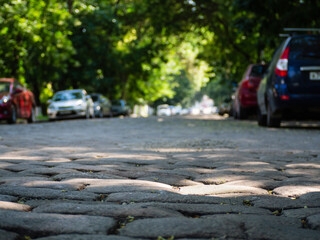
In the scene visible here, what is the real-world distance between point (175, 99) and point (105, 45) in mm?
49417

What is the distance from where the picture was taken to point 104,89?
38.5m

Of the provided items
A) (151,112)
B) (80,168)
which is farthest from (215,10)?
(151,112)

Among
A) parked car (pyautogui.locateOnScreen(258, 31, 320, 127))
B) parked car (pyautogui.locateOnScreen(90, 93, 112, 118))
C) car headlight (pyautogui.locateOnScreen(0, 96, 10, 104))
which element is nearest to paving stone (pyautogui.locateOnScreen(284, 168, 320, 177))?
parked car (pyautogui.locateOnScreen(258, 31, 320, 127))

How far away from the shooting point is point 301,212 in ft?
9.16

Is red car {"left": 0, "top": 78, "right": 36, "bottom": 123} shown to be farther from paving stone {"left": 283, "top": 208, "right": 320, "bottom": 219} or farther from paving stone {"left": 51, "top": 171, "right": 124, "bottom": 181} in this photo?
paving stone {"left": 283, "top": 208, "right": 320, "bottom": 219}

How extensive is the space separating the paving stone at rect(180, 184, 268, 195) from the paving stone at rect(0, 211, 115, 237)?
106cm

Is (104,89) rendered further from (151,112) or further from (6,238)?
(151,112)

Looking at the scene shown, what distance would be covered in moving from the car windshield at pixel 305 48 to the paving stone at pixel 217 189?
21.7 feet

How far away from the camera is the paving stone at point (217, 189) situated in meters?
3.43

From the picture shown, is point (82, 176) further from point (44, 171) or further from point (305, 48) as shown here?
point (305, 48)

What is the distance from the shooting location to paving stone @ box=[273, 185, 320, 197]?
3.40 meters

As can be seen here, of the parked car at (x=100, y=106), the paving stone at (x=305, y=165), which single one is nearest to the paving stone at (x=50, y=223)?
the paving stone at (x=305, y=165)

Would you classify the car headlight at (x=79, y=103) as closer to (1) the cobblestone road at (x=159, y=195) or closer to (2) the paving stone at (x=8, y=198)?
(1) the cobblestone road at (x=159, y=195)

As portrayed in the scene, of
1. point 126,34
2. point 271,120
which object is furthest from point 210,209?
point 126,34
